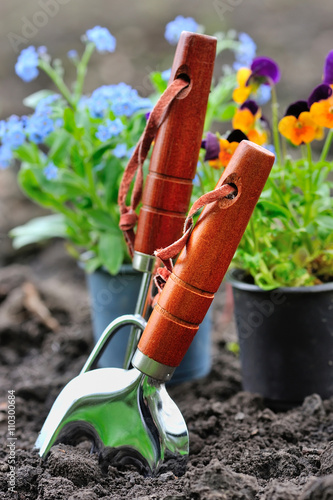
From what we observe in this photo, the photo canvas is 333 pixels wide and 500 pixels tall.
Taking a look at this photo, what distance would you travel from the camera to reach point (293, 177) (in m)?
1.22

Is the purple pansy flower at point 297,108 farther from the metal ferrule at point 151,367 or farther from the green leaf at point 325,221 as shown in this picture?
the metal ferrule at point 151,367

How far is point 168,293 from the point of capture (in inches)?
35.2

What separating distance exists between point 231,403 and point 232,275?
0.93 feet

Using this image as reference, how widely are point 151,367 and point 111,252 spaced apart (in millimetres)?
544

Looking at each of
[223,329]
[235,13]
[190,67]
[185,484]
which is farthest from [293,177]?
[235,13]

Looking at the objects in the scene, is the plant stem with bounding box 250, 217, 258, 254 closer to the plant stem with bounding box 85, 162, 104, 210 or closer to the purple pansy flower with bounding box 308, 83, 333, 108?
the purple pansy flower with bounding box 308, 83, 333, 108

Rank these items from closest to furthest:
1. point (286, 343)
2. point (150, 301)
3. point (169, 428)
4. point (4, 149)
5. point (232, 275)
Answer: point (169, 428) < point (150, 301) < point (286, 343) < point (232, 275) < point (4, 149)

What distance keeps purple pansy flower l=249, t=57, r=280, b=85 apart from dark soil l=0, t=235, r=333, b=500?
654mm

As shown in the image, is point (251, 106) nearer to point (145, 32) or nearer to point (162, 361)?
point (162, 361)

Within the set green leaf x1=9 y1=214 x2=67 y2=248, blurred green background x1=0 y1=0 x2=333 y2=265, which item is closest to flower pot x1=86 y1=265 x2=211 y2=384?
green leaf x1=9 y1=214 x2=67 y2=248

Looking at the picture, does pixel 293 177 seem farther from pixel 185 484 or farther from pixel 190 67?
pixel 185 484

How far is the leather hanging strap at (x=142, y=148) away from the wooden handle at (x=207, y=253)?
179mm

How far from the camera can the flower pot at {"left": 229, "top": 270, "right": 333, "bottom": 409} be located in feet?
3.92

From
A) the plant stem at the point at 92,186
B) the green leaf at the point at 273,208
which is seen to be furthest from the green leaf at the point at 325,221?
the plant stem at the point at 92,186
